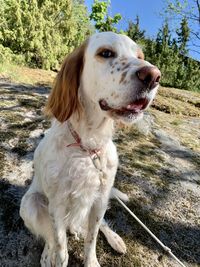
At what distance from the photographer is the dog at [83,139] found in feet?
6.84

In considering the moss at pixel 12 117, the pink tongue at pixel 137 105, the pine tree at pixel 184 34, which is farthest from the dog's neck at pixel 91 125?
the pine tree at pixel 184 34

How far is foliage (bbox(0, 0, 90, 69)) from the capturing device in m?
10.3

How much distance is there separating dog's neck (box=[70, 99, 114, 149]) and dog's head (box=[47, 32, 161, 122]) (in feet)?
0.15

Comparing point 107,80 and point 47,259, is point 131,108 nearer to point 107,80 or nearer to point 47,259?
point 107,80

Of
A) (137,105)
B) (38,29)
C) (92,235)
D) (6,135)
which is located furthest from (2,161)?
(38,29)

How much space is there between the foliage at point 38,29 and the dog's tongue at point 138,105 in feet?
29.0

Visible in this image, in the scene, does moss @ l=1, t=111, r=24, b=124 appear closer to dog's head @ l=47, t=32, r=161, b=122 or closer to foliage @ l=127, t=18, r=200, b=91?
dog's head @ l=47, t=32, r=161, b=122

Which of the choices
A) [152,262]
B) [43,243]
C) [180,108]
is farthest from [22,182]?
[180,108]

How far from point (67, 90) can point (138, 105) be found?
492 millimetres

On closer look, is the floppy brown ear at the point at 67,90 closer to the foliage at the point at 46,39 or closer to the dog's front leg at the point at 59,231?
the dog's front leg at the point at 59,231

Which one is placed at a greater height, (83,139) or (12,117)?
(83,139)

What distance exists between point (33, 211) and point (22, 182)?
0.92 metres

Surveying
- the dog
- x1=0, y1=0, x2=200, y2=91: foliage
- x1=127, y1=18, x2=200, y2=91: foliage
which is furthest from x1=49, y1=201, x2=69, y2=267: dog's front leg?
x1=127, y1=18, x2=200, y2=91: foliage

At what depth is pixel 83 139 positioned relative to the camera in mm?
2391
